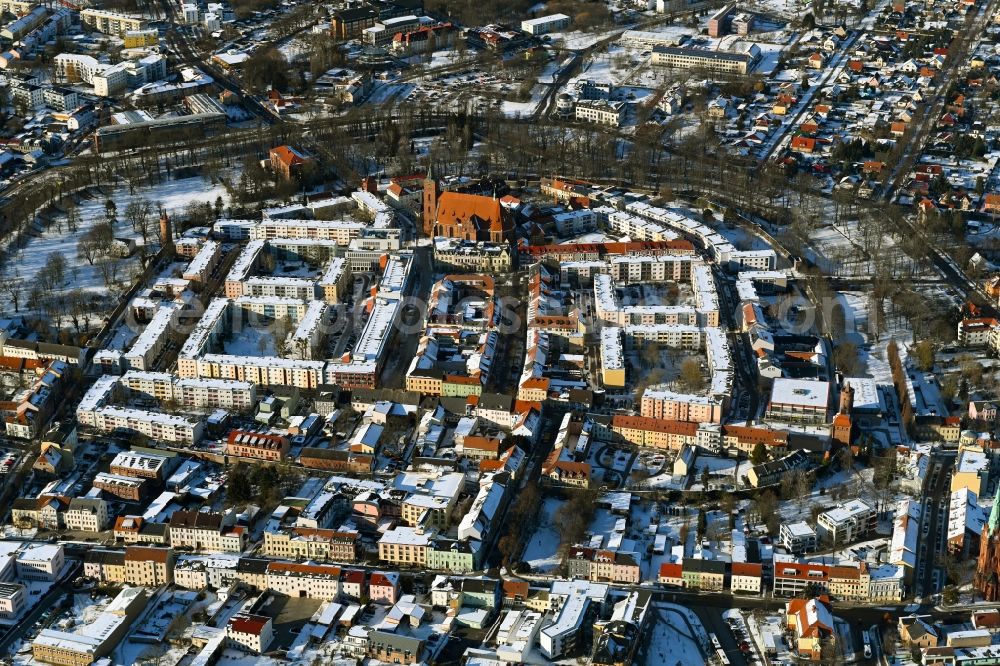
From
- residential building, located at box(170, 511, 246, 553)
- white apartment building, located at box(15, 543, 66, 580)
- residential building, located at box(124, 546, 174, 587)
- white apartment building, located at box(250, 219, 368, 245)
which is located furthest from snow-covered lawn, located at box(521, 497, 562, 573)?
white apartment building, located at box(250, 219, 368, 245)

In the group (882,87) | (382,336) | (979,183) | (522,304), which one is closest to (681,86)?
(882,87)

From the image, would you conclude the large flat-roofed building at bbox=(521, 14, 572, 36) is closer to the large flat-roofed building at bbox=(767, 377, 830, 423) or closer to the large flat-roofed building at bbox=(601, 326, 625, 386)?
the large flat-roofed building at bbox=(601, 326, 625, 386)

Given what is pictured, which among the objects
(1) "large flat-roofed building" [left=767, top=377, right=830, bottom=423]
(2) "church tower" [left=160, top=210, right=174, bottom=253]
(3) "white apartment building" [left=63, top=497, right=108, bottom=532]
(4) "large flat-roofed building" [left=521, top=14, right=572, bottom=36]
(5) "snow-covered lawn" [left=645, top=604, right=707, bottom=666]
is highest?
(4) "large flat-roofed building" [left=521, top=14, right=572, bottom=36]

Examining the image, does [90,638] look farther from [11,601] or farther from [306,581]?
[306,581]

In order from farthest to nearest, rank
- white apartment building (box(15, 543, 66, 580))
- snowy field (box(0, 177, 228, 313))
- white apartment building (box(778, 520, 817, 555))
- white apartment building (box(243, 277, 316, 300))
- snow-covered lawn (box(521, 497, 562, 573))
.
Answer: snowy field (box(0, 177, 228, 313)), white apartment building (box(243, 277, 316, 300)), white apartment building (box(778, 520, 817, 555)), snow-covered lawn (box(521, 497, 562, 573)), white apartment building (box(15, 543, 66, 580))

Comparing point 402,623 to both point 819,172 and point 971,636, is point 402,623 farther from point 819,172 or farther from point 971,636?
point 819,172

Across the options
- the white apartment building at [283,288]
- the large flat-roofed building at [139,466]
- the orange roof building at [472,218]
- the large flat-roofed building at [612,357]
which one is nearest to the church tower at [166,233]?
the white apartment building at [283,288]

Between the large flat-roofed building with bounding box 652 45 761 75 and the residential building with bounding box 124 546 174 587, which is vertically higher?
the large flat-roofed building with bounding box 652 45 761 75
